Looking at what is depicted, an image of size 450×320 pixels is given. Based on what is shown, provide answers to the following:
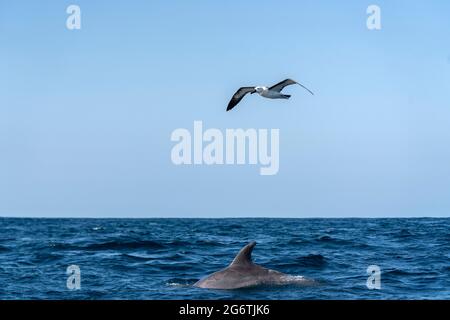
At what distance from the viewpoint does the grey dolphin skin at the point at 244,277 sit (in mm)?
21344

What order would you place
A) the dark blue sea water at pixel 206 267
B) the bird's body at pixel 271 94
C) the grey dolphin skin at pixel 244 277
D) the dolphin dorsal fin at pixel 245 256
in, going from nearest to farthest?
the dark blue sea water at pixel 206 267, the grey dolphin skin at pixel 244 277, the dolphin dorsal fin at pixel 245 256, the bird's body at pixel 271 94

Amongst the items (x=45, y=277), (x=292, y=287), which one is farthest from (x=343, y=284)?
(x=45, y=277)

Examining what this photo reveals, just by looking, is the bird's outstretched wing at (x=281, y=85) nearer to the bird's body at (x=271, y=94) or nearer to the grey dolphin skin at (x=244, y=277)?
the bird's body at (x=271, y=94)

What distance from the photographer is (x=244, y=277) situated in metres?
21.6

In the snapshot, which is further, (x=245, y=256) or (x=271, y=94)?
(x=271, y=94)

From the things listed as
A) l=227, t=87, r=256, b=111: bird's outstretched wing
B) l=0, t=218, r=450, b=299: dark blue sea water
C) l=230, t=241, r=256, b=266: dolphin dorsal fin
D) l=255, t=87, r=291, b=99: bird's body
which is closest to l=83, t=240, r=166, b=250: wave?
l=0, t=218, r=450, b=299: dark blue sea water

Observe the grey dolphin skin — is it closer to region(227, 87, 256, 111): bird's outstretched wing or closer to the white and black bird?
the white and black bird

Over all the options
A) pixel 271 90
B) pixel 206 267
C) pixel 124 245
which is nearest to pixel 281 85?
pixel 271 90

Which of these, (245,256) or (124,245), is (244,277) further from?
(124,245)

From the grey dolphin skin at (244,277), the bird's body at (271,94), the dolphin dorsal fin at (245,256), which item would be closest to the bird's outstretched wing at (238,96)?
the bird's body at (271,94)
